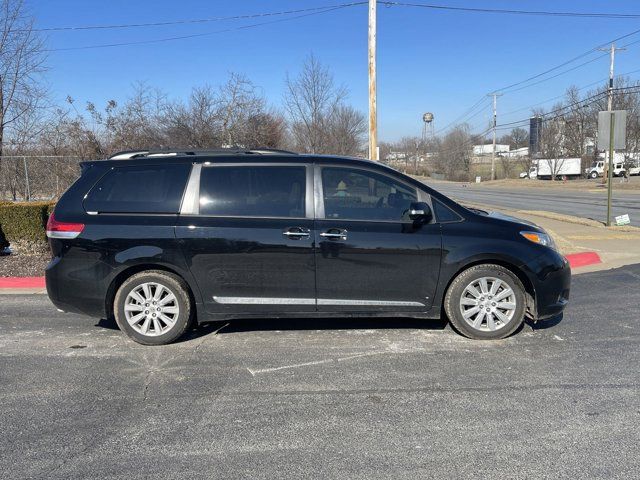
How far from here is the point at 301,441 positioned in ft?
10.3

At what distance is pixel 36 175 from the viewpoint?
12766 millimetres

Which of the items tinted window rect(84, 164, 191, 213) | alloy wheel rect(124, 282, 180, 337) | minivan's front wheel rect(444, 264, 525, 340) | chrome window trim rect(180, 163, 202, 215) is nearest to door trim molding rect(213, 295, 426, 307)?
minivan's front wheel rect(444, 264, 525, 340)

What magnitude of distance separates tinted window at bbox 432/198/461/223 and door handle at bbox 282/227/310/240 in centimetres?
128

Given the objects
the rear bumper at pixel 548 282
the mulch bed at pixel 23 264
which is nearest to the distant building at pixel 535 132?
the mulch bed at pixel 23 264

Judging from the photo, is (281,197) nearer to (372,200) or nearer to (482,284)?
(372,200)

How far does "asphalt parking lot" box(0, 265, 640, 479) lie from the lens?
2.90 m

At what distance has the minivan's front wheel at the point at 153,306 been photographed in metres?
4.83

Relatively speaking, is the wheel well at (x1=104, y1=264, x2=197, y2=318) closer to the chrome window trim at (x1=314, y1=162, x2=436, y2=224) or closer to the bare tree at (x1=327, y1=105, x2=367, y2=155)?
the chrome window trim at (x1=314, y1=162, x2=436, y2=224)

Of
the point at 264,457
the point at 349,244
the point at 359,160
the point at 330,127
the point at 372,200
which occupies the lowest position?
the point at 264,457

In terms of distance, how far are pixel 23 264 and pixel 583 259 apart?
9776mm

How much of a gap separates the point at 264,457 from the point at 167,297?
2.32 meters

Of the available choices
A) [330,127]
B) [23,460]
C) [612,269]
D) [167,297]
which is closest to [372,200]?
[167,297]

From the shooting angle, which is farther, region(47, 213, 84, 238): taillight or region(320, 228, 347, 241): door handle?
region(47, 213, 84, 238): taillight

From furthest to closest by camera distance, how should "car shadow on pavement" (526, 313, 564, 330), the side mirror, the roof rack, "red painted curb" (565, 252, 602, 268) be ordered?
"red painted curb" (565, 252, 602, 268) < "car shadow on pavement" (526, 313, 564, 330) < the roof rack < the side mirror
